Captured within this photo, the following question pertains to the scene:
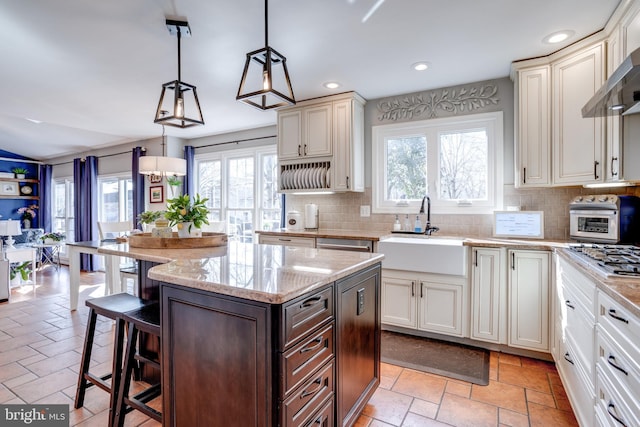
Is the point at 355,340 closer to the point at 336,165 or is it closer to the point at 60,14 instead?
the point at 336,165

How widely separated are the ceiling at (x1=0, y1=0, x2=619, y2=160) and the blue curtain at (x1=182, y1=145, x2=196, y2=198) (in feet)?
5.37

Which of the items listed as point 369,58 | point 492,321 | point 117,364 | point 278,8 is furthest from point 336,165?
point 117,364

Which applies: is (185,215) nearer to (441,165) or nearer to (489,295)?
(489,295)

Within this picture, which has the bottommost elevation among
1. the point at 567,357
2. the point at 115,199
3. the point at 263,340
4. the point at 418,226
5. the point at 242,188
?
the point at 567,357

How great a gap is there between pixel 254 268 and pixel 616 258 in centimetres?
186

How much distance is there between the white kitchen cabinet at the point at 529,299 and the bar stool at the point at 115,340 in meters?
2.63

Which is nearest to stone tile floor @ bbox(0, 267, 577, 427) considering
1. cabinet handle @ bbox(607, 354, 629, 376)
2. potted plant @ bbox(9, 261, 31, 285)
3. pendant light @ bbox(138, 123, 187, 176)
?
cabinet handle @ bbox(607, 354, 629, 376)

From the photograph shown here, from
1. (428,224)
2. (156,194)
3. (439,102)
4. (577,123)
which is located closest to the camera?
(577,123)

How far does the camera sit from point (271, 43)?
2.51 m

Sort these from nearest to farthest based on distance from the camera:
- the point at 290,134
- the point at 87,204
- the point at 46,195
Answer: the point at 290,134 < the point at 87,204 < the point at 46,195

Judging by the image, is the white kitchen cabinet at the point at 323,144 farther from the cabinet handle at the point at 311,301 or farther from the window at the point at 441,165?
the cabinet handle at the point at 311,301

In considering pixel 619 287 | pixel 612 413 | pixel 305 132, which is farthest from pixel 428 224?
pixel 612 413

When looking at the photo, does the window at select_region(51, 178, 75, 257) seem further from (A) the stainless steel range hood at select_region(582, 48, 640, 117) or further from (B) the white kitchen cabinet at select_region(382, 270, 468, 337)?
(A) the stainless steel range hood at select_region(582, 48, 640, 117)

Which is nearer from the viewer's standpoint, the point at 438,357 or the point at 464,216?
A: the point at 438,357
